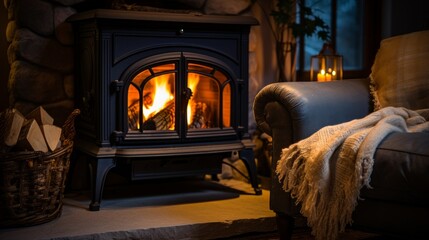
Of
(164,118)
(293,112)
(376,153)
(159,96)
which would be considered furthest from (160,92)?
(376,153)

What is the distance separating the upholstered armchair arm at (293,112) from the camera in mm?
2520

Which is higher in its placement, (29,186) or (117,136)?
(117,136)

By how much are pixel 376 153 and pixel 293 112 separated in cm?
38

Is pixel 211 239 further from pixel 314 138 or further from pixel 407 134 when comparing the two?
pixel 407 134

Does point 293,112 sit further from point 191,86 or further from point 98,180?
point 98,180

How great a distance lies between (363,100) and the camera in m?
2.79

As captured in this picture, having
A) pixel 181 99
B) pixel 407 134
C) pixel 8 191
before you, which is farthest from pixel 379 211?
pixel 8 191

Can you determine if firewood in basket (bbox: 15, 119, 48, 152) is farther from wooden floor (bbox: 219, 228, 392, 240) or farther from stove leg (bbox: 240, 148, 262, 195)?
stove leg (bbox: 240, 148, 262, 195)

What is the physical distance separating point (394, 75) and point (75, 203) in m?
1.49

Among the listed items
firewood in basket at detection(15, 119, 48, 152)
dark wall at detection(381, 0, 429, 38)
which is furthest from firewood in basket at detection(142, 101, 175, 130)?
dark wall at detection(381, 0, 429, 38)

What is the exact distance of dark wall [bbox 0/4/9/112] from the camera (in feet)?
11.1

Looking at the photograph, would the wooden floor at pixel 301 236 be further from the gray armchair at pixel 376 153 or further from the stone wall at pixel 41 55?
the stone wall at pixel 41 55

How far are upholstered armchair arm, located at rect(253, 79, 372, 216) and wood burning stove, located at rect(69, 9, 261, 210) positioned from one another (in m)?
0.57

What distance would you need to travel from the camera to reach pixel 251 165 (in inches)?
133
